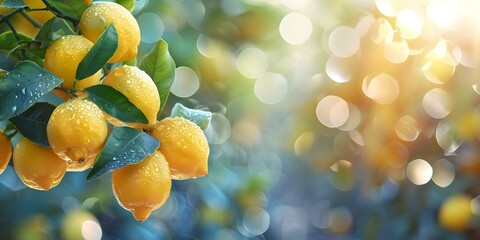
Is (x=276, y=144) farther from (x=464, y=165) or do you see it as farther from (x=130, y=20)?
(x=130, y=20)

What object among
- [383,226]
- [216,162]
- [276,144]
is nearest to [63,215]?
[216,162]

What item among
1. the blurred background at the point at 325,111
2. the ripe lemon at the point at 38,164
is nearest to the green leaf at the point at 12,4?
the ripe lemon at the point at 38,164

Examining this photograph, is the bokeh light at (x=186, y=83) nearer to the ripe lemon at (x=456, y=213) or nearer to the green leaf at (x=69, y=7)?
the ripe lemon at (x=456, y=213)

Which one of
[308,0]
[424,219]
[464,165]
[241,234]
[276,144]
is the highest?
[308,0]

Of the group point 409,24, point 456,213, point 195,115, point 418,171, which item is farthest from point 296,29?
point 195,115

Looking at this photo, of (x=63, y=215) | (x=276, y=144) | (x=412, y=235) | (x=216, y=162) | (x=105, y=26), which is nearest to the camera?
(x=105, y=26)

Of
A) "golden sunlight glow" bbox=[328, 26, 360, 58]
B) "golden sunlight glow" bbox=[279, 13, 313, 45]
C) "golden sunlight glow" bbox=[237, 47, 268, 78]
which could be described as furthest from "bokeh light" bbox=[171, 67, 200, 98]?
"golden sunlight glow" bbox=[328, 26, 360, 58]

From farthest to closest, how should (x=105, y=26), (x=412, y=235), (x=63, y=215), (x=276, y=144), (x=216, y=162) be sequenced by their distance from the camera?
1. (x=276, y=144)
2. (x=412, y=235)
3. (x=216, y=162)
4. (x=63, y=215)
5. (x=105, y=26)

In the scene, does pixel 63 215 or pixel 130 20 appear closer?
pixel 130 20
